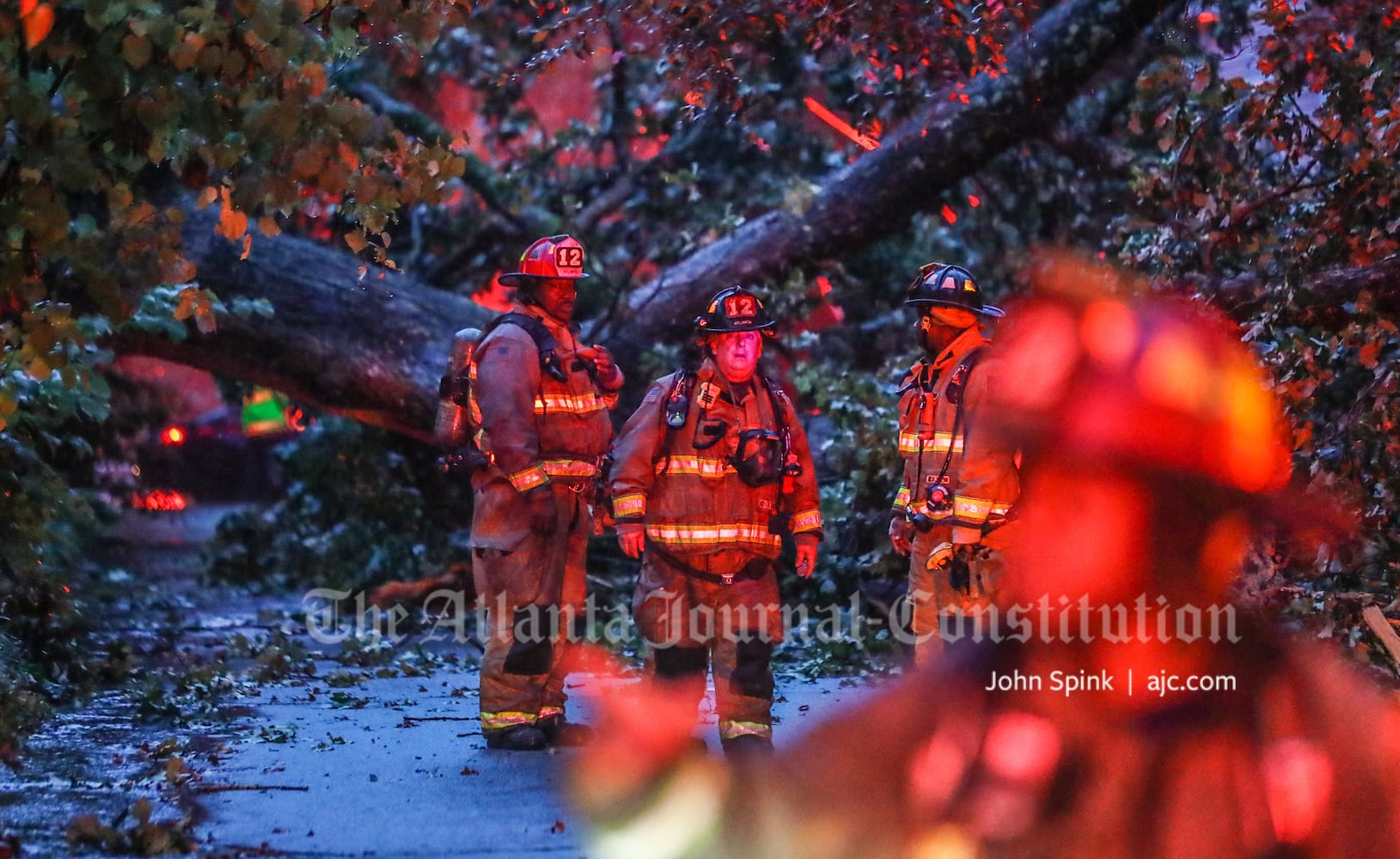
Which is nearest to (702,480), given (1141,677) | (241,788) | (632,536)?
(632,536)

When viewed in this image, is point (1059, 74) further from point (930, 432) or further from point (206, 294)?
→ point (206, 294)

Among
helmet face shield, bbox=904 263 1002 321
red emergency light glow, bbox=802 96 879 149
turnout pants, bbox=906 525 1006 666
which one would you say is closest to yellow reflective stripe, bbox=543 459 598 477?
turnout pants, bbox=906 525 1006 666

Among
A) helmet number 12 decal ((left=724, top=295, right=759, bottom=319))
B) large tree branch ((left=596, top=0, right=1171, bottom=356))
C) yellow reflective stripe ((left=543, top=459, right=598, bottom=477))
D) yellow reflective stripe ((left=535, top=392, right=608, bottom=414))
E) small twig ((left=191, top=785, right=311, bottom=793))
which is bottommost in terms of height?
small twig ((left=191, top=785, right=311, bottom=793))

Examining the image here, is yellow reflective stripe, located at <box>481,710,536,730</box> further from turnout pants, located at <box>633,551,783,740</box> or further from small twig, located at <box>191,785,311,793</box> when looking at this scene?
small twig, located at <box>191,785,311,793</box>

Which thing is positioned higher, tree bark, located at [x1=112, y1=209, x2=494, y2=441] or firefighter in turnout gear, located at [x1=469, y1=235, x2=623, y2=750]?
tree bark, located at [x1=112, y1=209, x2=494, y2=441]

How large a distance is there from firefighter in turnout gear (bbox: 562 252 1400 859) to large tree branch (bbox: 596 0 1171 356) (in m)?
6.27

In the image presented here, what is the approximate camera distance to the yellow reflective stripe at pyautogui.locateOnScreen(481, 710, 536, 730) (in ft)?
20.4

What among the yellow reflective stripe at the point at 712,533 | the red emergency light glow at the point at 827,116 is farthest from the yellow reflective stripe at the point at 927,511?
the red emergency light glow at the point at 827,116

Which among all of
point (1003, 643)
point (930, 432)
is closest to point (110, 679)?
point (930, 432)

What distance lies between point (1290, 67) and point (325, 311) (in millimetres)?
5720

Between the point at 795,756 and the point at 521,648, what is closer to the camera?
the point at 795,756

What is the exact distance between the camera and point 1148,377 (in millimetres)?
3297

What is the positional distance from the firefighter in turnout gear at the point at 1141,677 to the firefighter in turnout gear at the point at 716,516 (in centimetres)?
211

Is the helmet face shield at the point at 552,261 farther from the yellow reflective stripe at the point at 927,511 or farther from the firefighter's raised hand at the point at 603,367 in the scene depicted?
the yellow reflective stripe at the point at 927,511
